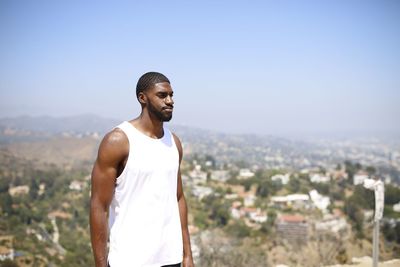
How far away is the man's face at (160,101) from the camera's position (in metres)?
1.59

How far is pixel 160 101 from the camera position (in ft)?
5.23

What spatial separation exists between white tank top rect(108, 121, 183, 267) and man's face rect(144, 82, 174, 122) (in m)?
0.10

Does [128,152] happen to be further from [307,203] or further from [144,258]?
[307,203]

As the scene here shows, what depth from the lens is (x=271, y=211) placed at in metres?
23.3

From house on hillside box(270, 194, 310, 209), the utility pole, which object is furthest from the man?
house on hillside box(270, 194, 310, 209)

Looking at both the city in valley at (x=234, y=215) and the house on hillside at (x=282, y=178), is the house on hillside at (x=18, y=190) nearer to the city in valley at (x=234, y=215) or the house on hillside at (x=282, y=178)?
the city in valley at (x=234, y=215)

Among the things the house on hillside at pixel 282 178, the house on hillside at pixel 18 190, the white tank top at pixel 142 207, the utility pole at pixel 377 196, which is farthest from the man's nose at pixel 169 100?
the house on hillside at pixel 18 190

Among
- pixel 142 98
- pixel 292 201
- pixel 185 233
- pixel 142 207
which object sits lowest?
pixel 292 201

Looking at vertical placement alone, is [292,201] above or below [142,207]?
below

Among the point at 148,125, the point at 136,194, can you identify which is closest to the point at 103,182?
the point at 136,194

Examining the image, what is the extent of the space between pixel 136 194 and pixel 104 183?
0.12 meters

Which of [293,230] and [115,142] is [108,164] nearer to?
[115,142]

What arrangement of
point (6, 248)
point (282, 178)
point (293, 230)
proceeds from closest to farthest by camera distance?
1. point (293, 230)
2. point (6, 248)
3. point (282, 178)

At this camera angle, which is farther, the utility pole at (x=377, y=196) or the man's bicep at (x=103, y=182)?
the utility pole at (x=377, y=196)
